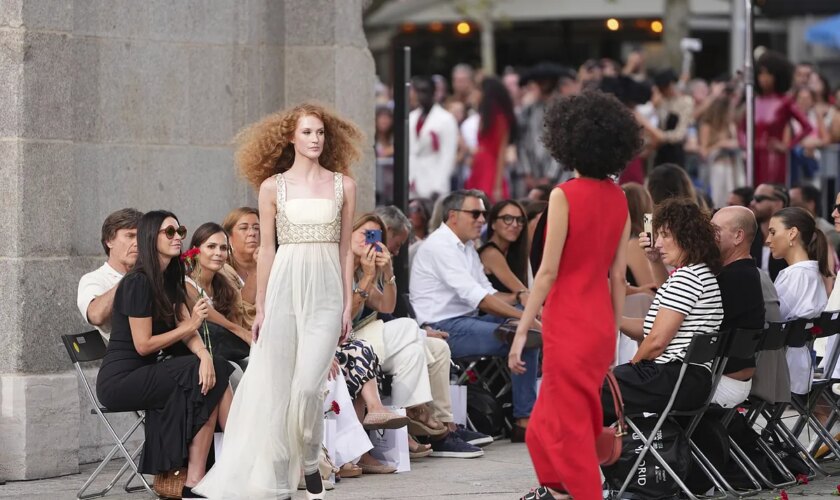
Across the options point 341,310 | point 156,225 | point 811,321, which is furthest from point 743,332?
point 156,225

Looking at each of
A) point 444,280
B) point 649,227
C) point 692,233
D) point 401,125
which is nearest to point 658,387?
point 692,233

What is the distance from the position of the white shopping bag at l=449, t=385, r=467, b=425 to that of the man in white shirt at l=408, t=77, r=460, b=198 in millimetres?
7498

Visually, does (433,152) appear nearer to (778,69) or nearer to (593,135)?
(778,69)

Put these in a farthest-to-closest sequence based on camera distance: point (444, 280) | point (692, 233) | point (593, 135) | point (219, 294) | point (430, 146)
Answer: point (430, 146) → point (444, 280) → point (219, 294) → point (692, 233) → point (593, 135)

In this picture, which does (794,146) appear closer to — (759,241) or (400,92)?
(759,241)

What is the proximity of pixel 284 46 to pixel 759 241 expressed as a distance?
145 inches

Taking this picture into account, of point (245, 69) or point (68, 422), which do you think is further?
point (245, 69)

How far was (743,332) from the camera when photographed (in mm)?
8320

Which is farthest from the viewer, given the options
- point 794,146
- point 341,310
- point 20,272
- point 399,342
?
point 794,146

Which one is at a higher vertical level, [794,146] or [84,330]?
[794,146]

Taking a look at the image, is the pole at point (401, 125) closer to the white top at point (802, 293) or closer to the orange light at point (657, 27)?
the white top at point (802, 293)

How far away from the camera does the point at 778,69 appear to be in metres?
15.9

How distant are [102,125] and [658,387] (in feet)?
12.8

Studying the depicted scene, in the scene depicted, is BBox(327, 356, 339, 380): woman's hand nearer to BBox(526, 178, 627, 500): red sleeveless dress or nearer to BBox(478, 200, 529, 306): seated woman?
BBox(526, 178, 627, 500): red sleeveless dress
